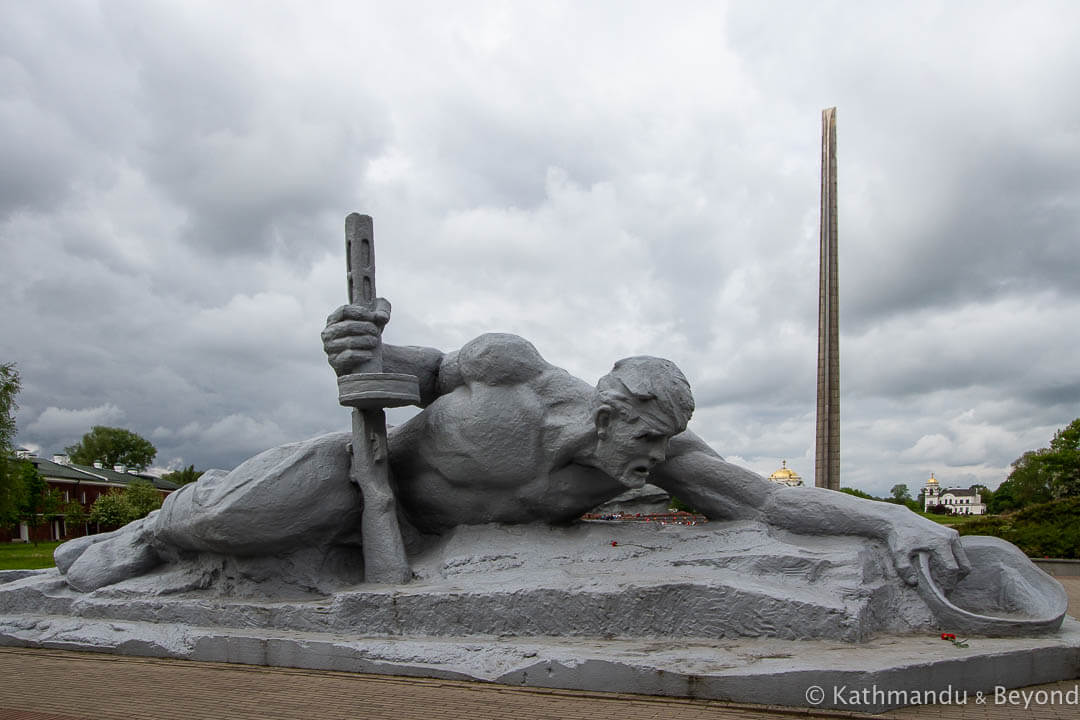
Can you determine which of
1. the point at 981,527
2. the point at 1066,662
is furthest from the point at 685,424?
the point at 981,527

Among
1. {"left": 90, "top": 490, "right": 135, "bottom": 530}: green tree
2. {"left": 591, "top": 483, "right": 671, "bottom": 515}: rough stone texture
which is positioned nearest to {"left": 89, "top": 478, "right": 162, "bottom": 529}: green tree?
{"left": 90, "top": 490, "right": 135, "bottom": 530}: green tree

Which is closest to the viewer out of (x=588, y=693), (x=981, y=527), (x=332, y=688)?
(x=588, y=693)

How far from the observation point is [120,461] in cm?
4462

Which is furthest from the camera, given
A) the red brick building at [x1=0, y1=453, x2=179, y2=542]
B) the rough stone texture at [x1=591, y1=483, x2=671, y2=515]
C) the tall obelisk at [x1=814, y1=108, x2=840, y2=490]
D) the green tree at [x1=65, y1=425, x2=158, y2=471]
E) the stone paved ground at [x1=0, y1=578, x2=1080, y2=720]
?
the green tree at [x1=65, y1=425, x2=158, y2=471]

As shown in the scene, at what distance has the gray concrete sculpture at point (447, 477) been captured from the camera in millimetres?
5117

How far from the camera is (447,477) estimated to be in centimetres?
557

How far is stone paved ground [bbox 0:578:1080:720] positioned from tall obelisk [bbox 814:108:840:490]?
750 inches

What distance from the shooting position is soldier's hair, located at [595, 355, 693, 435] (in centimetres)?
505

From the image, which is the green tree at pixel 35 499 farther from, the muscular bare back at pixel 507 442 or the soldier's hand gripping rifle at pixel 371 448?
the muscular bare back at pixel 507 442

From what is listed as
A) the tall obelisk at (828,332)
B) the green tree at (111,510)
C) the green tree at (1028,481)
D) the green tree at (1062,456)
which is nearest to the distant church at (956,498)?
the green tree at (1028,481)

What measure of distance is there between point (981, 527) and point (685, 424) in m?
13.9

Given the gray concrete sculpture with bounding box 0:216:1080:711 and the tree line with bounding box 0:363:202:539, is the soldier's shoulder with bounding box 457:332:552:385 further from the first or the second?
the tree line with bounding box 0:363:202:539

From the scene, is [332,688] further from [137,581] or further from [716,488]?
[716,488]

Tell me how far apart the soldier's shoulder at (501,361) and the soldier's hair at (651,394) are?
554mm
